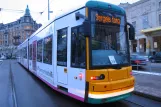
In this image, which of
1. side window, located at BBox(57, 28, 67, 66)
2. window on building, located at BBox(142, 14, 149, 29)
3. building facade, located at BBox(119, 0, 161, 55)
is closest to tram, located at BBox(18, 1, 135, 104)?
side window, located at BBox(57, 28, 67, 66)

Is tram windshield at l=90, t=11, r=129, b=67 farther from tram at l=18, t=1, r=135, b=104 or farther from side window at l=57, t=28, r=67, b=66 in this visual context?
side window at l=57, t=28, r=67, b=66

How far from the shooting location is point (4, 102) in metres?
7.78

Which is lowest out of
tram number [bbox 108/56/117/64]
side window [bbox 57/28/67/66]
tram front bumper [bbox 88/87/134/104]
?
tram front bumper [bbox 88/87/134/104]

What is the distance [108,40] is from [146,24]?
35.1 metres

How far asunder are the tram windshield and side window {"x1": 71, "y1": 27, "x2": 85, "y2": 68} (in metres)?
0.33

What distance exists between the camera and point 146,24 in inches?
1575

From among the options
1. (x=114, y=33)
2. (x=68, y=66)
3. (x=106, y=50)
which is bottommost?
(x=68, y=66)

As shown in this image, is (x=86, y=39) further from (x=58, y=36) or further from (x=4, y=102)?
(x=4, y=102)

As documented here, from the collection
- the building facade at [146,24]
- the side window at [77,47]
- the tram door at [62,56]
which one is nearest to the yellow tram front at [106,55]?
the side window at [77,47]

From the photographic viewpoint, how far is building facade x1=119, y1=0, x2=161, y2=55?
3722cm

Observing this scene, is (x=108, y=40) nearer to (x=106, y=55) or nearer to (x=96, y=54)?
A: (x=106, y=55)

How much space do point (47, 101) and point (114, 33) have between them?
325cm

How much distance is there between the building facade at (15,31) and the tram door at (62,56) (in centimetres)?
9922

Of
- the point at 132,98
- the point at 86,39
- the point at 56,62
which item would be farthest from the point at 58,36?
the point at 132,98
